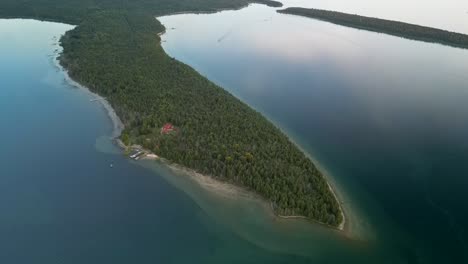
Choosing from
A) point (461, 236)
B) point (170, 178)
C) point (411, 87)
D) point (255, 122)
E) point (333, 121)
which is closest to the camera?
point (461, 236)

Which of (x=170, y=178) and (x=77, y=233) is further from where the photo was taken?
(x=170, y=178)

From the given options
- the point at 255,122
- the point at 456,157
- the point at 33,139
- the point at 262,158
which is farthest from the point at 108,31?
the point at 456,157

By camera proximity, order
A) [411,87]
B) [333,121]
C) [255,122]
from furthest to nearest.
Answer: [411,87]
[333,121]
[255,122]

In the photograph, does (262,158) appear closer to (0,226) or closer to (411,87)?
(0,226)

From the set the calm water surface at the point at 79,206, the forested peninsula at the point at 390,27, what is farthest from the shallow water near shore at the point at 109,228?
the forested peninsula at the point at 390,27

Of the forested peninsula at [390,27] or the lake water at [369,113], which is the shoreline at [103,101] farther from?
the forested peninsula at [390,27]

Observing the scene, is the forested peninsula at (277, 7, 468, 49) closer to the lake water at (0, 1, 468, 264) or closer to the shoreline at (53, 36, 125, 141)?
the lake water at (0, 1, 468, 264)

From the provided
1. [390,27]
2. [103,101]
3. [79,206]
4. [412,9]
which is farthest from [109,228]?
[412,9]
